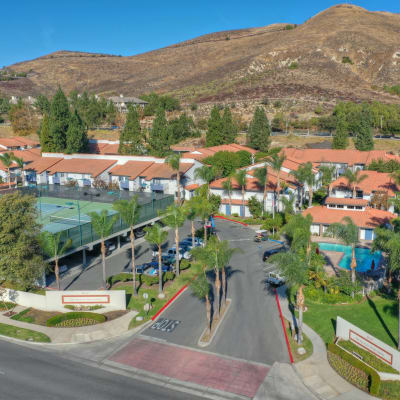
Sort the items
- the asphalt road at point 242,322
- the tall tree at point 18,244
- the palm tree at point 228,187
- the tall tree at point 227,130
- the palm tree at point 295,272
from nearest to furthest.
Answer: the palm tree at point 295,272, the asphalt road at point 242,322, the tall tree at point 18,244, the palm tree at point 228,187, the tall tree at point 227,130

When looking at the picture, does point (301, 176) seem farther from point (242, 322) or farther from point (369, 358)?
point (369, 358)

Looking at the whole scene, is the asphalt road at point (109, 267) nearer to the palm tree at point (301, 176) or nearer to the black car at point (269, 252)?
the black car at point (269, 252)

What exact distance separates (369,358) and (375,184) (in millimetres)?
45734

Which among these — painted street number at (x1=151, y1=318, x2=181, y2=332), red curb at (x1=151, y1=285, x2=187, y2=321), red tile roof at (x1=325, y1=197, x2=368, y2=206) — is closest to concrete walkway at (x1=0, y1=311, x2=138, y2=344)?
red curb at (x1=151, y1=285, x2=187, y2=321)

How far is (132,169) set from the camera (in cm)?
7838

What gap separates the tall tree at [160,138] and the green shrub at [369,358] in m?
61.1

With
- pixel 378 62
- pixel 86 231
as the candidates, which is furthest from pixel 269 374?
pixel 378 62

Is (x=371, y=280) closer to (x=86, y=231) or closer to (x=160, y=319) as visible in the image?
(x=160, y=319)

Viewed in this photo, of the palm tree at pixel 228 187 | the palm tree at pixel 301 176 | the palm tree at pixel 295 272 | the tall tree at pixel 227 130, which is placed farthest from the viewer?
the tall tree at pixel 227 130

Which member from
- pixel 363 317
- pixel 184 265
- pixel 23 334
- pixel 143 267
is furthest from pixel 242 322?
pixel 23 334

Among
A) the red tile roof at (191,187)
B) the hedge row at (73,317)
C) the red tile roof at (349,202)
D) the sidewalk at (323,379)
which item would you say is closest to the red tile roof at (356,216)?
the red tile roof at (349,202)

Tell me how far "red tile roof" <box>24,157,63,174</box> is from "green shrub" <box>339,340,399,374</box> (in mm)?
71303

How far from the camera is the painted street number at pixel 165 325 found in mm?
32531

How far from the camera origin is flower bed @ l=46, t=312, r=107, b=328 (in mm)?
33519
